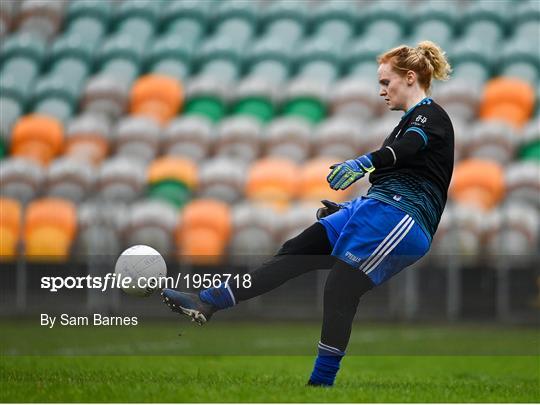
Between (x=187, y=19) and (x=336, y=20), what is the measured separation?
9.04 ft

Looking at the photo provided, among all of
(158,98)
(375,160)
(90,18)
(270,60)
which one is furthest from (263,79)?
(375,160)

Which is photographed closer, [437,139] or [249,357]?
[437,139]

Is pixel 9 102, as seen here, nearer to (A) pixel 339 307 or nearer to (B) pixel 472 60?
(B) pixel 472 60

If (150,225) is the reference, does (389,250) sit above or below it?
above

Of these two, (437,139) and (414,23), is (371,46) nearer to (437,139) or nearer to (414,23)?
(414,23)

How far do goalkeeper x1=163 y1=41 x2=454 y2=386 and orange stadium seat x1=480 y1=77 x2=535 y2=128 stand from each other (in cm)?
1219

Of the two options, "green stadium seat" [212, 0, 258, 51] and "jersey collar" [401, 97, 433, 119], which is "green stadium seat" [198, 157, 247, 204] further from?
"jersey collar" [401, 97, 433, 119]

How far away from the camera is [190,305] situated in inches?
229

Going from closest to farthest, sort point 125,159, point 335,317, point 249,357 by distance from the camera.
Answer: point 335,317, point 249,357, point 125,159

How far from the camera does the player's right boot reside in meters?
5.80

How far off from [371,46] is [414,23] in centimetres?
103

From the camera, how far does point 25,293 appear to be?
1469 cm

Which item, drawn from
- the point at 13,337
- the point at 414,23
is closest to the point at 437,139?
the point at 13,337

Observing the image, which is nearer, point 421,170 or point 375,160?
point 375,160
